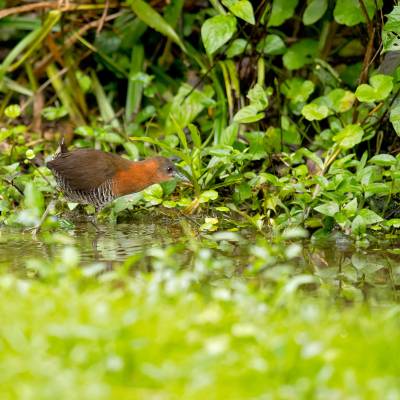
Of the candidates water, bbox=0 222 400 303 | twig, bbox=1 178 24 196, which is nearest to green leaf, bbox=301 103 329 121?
water, bbox=0 222 400 303

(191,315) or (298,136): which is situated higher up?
(191,315)

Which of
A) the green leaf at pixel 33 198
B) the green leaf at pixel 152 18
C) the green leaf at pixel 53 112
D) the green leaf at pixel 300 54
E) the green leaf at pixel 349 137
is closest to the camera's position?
the green leaf at pixel 349 137

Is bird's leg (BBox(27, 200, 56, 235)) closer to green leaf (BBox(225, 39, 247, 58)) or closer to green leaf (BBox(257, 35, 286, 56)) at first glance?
green leaf (BBox(225, 39, 247, 58))

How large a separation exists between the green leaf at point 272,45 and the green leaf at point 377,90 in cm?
151

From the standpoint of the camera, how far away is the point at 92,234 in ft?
19.2

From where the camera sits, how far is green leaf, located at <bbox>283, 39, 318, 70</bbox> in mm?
7117

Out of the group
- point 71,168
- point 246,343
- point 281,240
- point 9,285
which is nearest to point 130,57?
point 71,168

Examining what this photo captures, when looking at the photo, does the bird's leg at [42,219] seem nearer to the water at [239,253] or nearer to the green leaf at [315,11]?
the water at [239,253]

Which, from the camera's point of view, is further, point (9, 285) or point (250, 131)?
point (250, 131)

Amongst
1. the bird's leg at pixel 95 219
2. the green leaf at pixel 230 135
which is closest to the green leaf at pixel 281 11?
the green leaf at pixel 230 135

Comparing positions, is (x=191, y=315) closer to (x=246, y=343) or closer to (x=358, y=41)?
(x=246, y=343)

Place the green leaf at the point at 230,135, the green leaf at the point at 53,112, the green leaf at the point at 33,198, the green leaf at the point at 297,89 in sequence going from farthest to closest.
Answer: the green leaf at the point at 53,112 → the green leaf at the point at 297,89 → the green leaf at the point at 230,135 → the green leaf at the point at 33,198

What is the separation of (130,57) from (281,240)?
3.23m

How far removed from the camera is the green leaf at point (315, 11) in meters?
6.80
